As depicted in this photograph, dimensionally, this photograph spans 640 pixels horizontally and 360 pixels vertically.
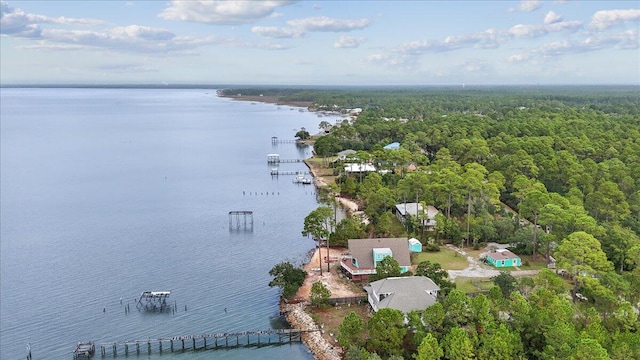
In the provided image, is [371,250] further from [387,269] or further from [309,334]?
[309,334]

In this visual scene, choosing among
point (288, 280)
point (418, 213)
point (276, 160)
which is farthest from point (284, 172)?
point (288, 280)

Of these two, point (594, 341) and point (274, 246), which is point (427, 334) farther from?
A: point (274, 246)

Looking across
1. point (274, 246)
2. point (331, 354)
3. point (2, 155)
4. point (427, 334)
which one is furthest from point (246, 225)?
point (2, 155)

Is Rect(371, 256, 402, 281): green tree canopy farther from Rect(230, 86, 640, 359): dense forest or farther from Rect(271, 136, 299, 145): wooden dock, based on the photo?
Rect(271, 136, 299, 145): wooden dock

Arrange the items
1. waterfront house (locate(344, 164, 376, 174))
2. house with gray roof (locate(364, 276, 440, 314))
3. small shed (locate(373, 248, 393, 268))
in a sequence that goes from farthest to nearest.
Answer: waterfront house (locate(344, 164, 376, 174)), small shed (locate(373, 248, 393, 268)), house with gray roof (locate(364, 276, 440, 314))

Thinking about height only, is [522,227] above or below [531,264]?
above

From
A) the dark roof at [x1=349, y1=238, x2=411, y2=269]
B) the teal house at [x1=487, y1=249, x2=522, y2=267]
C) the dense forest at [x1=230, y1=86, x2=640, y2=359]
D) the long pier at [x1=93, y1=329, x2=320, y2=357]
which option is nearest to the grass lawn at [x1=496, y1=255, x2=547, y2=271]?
the teal house at [x1=487, y1=249, x2=522, y2=267]
